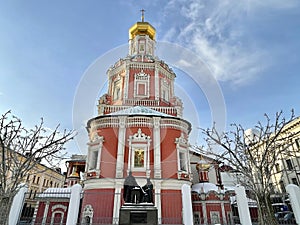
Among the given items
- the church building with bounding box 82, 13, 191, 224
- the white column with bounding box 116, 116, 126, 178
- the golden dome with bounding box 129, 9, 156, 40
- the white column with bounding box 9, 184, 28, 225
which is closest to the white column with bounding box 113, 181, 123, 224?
the church building with bounding box 82, 13, 191, 224

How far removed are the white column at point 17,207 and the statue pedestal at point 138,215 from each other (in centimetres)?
516

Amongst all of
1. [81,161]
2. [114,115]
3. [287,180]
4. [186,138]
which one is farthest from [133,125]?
[287,180]

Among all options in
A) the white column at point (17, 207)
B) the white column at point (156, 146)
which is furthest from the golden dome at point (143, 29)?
the white column at point (17, 207)

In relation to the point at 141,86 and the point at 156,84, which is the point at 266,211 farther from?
the point at 141,86

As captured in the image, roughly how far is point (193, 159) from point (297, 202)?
15.9m

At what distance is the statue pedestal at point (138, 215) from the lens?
854 centimetres

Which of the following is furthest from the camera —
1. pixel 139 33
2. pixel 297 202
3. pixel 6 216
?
pixel 139 33

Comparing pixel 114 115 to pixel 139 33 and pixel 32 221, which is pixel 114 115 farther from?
pixel 139 33

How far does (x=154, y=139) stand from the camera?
16.0m

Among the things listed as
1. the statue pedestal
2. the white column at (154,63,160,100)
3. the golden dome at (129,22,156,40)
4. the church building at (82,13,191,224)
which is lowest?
the statue pedestal

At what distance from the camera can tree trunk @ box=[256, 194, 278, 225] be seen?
28.8 feet

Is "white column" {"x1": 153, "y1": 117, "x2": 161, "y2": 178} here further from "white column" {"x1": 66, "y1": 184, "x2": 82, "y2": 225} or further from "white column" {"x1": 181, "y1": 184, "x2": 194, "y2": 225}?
"white column" {"x1": 66, "y1": 184, "x2": 82, "y2": 225}

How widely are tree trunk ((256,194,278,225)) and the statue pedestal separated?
15.4 feet

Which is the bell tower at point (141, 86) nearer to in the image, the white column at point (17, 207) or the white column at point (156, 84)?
the white column at point (156, 84)
